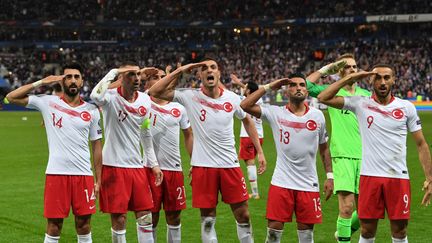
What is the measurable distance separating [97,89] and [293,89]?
2365 millimetres

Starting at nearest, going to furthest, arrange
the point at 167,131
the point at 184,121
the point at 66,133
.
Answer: the point at 66,133
the point at 167,131
the point at 184,121

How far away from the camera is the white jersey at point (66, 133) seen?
8.52 metres

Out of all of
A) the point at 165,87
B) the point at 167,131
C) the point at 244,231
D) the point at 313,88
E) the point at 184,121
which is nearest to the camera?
the point at 165,87

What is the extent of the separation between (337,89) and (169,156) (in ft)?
8.78

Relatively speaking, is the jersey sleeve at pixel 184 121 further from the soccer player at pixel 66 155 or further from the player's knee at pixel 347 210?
the player's knee at pixel 347 210

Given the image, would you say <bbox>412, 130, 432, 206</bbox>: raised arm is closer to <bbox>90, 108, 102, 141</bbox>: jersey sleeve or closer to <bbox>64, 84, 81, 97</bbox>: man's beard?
<bbox>90, 108, 102, 141</bbox>: jersey sleeve

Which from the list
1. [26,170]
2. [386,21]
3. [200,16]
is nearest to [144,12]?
[200,16]

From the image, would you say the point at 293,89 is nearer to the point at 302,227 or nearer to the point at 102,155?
the point at 302,227

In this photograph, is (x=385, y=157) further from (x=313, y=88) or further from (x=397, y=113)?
(x=313, y=88)

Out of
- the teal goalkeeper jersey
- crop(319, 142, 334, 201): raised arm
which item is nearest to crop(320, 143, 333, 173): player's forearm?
crop(319, 142, 334, 201): raised arm

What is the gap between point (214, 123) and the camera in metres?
9.23

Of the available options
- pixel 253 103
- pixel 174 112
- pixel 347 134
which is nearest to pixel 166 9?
pixel 174 112

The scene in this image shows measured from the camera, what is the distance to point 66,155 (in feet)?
27.9

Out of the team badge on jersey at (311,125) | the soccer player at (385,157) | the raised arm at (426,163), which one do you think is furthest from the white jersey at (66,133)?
the raised arm at (426,163)
